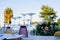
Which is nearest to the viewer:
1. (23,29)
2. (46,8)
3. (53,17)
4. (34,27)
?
(23,29)

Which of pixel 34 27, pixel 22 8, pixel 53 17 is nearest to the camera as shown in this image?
pixel 34 27

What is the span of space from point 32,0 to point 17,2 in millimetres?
1014

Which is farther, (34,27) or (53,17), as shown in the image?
(53,17)

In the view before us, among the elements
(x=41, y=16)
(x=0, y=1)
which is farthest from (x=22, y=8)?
(x=41, y=16)

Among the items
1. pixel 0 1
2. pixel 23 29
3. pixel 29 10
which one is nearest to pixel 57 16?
pixel 29 10

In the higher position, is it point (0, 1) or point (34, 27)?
point (0, 1)

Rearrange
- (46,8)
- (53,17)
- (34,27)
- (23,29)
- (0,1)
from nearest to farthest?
(23,29)
(34,27)
(0,1)
(53,17)
(46,8)

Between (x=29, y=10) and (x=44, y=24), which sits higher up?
(x=29, y=10)

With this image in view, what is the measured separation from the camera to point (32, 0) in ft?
40.1

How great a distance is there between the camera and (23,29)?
5.54 m

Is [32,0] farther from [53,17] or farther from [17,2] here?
[53,17]

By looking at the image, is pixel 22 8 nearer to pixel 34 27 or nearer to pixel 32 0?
pixel 32 0

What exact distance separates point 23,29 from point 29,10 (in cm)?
738

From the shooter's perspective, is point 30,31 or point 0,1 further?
point 0,1
